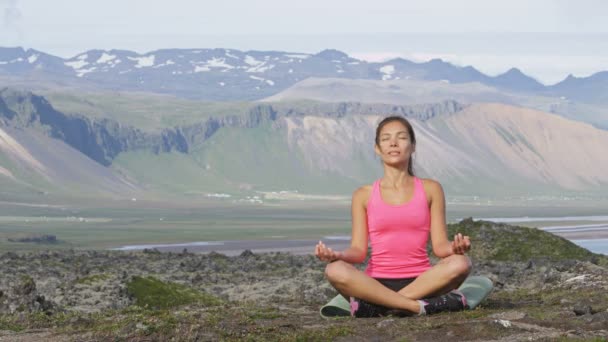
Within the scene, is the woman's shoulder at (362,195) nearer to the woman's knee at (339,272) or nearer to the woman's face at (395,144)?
the woman's face at (395,144)

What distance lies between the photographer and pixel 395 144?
1505 cm

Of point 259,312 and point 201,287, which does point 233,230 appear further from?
point 259,312

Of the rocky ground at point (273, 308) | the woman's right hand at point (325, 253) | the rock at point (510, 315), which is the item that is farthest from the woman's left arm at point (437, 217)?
the woman's right hand at point (325, 253)

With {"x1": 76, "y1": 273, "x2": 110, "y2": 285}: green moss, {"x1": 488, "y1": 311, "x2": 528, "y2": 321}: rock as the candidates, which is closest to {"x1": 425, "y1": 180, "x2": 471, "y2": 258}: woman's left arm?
{"x1": 488, "y1": 311, "x2": 528, "y2": 321}: rock

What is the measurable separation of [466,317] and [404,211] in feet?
4.79

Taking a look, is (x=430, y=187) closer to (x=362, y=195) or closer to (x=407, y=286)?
(x=362, y=195)

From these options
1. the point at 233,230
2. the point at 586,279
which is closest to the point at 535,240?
the point at 586,279

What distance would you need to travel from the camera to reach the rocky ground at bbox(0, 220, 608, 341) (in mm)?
A: 13742

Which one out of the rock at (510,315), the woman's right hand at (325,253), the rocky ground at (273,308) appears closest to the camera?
the rocky ground at (273,308)

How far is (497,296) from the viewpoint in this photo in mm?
20031

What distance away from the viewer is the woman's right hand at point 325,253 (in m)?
14.0

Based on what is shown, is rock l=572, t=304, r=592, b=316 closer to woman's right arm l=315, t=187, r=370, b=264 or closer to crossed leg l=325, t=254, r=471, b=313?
crossed leg l=325, t=254, r=471, b=313

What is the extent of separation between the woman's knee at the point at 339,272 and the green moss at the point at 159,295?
10.7 meters

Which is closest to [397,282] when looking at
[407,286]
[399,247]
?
[407,286]
